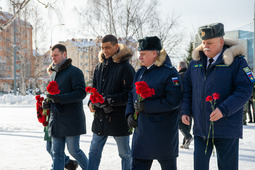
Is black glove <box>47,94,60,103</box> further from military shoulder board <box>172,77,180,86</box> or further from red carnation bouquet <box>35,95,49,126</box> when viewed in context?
military shoulder board <box>172,77,180,86</box>

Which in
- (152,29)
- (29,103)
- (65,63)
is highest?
(152,29)

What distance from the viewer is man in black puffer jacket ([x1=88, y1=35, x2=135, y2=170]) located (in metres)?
4.04

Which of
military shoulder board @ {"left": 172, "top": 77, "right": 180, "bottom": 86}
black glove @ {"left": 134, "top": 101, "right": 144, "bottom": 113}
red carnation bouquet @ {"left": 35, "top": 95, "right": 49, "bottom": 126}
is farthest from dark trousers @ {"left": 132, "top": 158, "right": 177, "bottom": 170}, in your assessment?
red carnation bouquet @ {"left": 35, "top": 95, "right": 49, "bottom": 126}

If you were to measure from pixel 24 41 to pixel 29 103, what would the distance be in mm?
15939

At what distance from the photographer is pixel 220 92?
3133 mm

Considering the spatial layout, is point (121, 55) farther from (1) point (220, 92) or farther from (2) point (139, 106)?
(1) point (220, 92)

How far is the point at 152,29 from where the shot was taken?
23.5m

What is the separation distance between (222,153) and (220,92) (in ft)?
2.10

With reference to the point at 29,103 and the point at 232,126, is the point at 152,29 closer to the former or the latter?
the point at 29,103

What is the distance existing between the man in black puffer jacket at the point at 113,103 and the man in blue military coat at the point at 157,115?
648mm

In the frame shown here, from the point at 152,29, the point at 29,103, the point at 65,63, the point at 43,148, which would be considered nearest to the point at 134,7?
the point at 152,29

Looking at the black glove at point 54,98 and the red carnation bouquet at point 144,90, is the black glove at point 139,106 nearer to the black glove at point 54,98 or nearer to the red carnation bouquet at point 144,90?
the red carnation bouquet at point 144,90

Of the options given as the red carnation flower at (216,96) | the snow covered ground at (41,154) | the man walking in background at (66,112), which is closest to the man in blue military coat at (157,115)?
the red carnation flower at (216,96)

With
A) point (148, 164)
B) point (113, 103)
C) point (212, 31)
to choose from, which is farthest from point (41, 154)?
point (212, 31)
